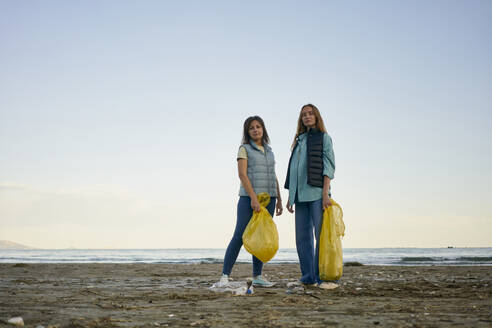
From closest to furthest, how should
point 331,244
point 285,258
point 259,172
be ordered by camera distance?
point 331,244
point 259,172
point 285,258

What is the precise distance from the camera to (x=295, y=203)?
5168mm

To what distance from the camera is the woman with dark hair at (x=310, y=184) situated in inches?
195

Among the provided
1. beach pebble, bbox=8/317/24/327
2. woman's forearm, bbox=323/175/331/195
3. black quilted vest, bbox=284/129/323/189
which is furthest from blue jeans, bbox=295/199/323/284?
beach pebble, bbox=8/317/24/327

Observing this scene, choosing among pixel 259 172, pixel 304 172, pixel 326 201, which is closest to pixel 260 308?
pixel 326 201

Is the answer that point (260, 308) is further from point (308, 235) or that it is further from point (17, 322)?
point (308, 235)

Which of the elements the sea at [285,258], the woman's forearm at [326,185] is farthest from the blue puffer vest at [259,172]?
the sea at [285,258]

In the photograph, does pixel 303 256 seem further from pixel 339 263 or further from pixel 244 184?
pixel 244 184

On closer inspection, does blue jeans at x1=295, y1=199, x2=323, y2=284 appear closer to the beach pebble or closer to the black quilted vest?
the black quilted vest

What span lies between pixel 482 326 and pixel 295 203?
281 cm

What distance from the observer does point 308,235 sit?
5.11 metres

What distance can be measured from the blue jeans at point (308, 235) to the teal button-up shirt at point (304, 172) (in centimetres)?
10

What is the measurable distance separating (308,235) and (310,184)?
25.9 inches

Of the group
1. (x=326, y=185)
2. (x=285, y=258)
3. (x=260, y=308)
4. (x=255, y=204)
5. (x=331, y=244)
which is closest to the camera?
(x=260, y=308)

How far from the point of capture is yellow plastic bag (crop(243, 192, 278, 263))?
185 inches
